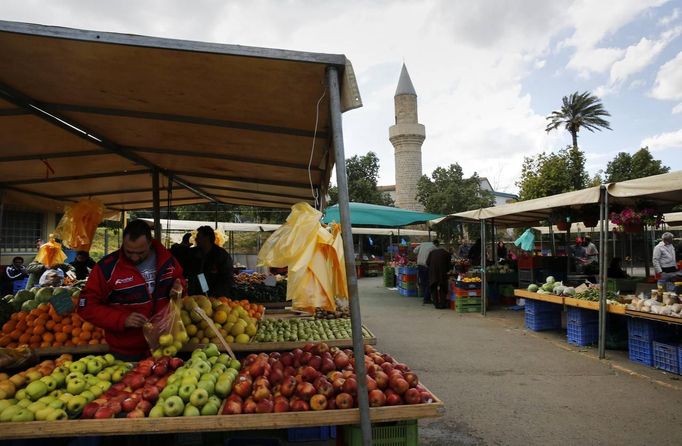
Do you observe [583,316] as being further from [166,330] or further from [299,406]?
[166,330]

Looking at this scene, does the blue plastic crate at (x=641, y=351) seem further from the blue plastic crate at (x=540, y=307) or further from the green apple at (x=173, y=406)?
the green apple at (x=173, y=406)

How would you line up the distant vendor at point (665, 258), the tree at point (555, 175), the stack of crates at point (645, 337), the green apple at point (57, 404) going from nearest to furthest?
the green apple at point (57, 404), the stack of crates at point (645, 337), the distant vendor at point (665, 258), the tree at point (555, 175)

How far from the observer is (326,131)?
3537mm

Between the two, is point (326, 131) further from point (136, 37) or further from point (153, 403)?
point (153, 403)

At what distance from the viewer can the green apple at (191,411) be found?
2357 mm

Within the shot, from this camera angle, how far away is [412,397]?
2533 millimetres

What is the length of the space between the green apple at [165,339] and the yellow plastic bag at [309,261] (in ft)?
2.93

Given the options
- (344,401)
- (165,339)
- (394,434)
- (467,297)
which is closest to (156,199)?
(165,339)

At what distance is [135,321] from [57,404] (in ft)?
2.35

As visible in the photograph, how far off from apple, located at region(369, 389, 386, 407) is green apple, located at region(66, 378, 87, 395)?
5.85 feet

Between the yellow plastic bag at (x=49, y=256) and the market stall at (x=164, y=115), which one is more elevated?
the market stall at (x=164, y=115)

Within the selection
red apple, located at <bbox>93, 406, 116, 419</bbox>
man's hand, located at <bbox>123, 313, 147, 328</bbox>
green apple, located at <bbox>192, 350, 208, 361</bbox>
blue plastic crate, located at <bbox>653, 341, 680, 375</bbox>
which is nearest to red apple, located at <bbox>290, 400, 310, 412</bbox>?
green apple, located at <bbox>192, 350, 208, 361</bbox>

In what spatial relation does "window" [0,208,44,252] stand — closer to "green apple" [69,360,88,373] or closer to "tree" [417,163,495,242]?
"green apple" [69,360,88,373]

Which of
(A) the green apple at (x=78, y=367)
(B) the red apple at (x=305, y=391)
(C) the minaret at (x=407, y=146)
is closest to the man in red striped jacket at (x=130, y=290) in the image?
(A) the green apple at (x=78, y=367)
